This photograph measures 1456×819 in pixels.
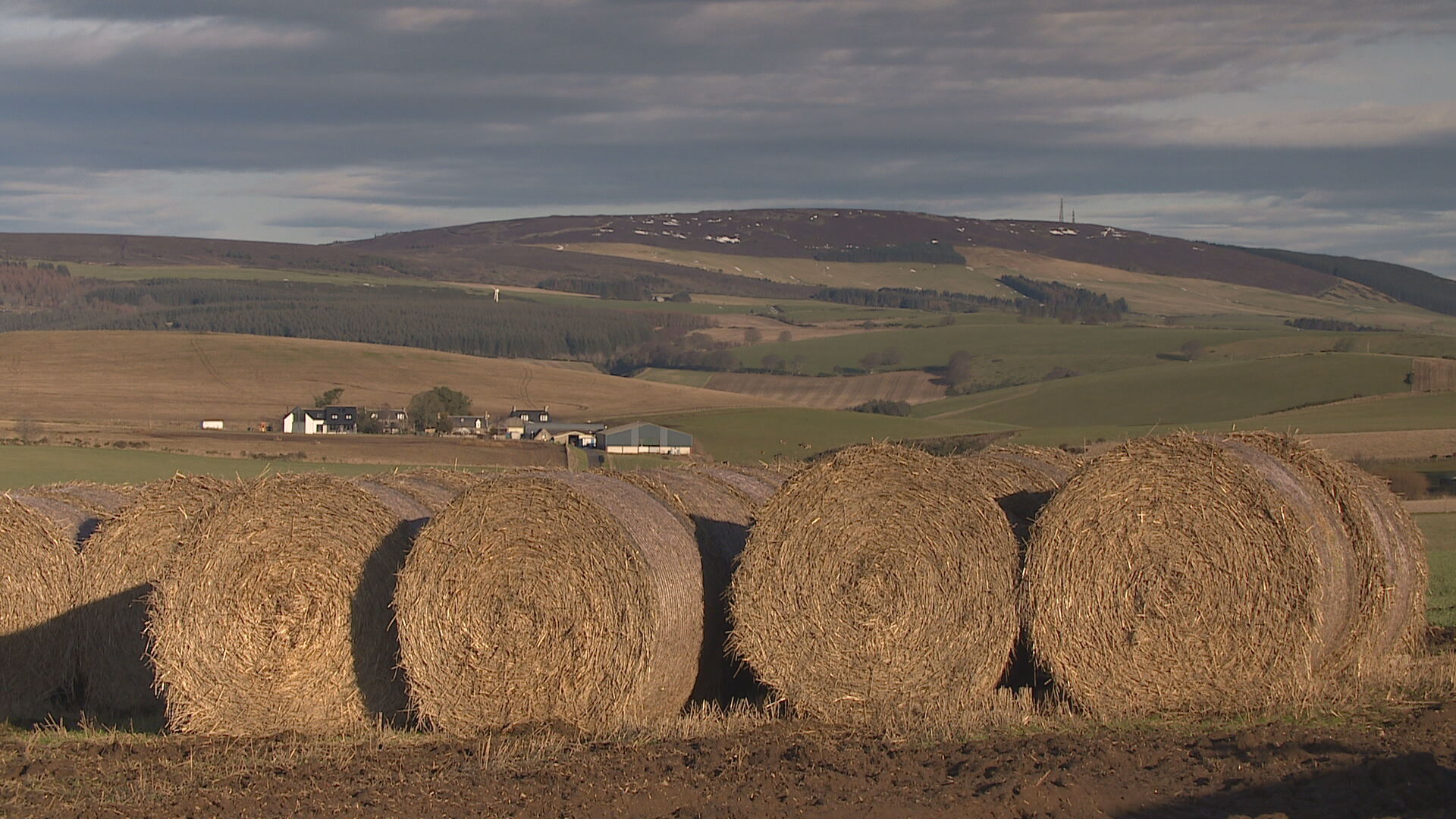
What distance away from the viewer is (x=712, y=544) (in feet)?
34.8

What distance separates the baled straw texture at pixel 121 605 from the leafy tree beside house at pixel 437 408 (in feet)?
164

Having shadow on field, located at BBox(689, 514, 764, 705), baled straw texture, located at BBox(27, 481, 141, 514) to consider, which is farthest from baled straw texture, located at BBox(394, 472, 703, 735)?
baled straw texture, located at BBox(27, 481, 141, 514)

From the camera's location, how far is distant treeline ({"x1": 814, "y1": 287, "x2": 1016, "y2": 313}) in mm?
150000

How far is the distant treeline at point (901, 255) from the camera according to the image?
188 m

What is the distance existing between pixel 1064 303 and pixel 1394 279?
6016 centimetres

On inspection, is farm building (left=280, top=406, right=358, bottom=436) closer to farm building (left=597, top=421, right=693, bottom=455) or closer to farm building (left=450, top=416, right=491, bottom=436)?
farm building (left=450, top=416, right=491, bottom=436)

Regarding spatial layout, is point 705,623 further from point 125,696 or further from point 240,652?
point 125,696

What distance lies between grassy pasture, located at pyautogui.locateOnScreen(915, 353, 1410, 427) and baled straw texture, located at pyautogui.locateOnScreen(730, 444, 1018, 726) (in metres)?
54.0

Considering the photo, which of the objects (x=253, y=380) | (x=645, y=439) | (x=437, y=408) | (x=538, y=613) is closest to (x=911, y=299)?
(x=253, y=380)

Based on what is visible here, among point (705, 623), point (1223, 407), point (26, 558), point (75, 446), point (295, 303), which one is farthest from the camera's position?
point (295, 303)

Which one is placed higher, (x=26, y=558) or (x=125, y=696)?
(x=26, y=558)

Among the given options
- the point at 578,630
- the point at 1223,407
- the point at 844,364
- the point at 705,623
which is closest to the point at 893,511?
the point at 705,623

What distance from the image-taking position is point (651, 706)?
9.59 meters

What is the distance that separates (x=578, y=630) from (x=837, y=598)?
1716mm
